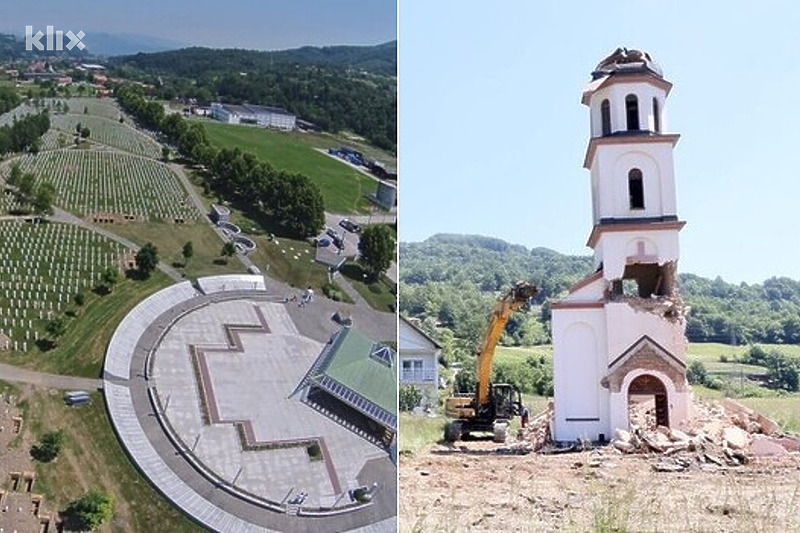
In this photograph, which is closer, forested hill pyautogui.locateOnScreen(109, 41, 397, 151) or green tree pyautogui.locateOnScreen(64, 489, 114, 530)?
green tree pyautogui.locateOnScreen(64, 489, 114, 530)

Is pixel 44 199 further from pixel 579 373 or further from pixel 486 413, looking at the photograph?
pixel 579 373

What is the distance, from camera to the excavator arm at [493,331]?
49.7 feet

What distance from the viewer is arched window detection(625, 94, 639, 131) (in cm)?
1545

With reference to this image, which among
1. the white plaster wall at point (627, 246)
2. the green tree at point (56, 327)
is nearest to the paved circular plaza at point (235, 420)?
the green tree at point (56, 327)

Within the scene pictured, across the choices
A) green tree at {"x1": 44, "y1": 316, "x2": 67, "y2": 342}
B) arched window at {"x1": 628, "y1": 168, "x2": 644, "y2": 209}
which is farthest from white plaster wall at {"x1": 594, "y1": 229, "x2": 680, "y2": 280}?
green tree at {"x1": 44, "y1": 316, "x2": 67, "y2": 342}

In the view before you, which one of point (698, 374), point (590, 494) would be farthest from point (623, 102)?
point (698, 374)

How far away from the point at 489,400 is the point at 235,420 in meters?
8.31

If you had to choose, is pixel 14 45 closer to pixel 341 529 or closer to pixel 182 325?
→ pixel 182 325

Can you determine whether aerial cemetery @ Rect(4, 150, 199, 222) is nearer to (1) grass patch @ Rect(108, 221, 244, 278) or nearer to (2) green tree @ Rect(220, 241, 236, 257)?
(1) grass patch @ Rect(108, 221, 244, 278)

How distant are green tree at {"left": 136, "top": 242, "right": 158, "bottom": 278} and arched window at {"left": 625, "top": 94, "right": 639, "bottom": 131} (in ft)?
32.4

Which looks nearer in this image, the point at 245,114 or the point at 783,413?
the point at 245,114

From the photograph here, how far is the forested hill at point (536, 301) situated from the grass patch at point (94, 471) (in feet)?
98.9

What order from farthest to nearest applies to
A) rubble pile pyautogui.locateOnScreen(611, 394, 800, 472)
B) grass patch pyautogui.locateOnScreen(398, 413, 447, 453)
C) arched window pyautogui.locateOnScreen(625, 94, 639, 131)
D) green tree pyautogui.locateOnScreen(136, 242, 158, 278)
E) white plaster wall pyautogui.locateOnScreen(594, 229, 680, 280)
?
arched window pyautogui.locateOnScreen(625, 94, 639, 131) → white plaster wall pyautogui.locateOnScreen(594, 229, 680, 280) → grass patch pyautogui.locateOnScreen(398, 413, 447, 453) → rubble pile pyautogui.locateOnScreen(611, 394, 800, 472) → green tree pyautogui.locateOnScreen(136, 242, 158, 278)

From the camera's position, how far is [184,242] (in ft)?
28.8
